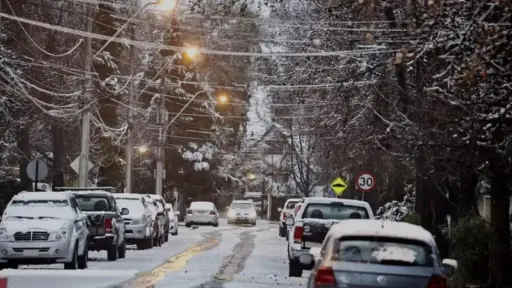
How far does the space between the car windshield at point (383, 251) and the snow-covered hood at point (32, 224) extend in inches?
528

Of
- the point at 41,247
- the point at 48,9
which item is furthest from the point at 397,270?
the point at 48,9

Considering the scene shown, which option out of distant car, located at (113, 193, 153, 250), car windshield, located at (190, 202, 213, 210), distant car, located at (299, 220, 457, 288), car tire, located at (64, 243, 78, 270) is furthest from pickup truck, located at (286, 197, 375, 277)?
car windshield, located at (190, 202, 213, 210)

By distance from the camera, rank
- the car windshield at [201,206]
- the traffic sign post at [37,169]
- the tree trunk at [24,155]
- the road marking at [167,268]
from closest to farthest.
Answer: the road marking at [167,268]
the traffic sign post at [37,169]
the tree trunk at [24,155]
the car windshield at [201,206]

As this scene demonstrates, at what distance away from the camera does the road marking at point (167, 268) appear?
2153 centimetres

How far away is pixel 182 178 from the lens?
78.4 meters

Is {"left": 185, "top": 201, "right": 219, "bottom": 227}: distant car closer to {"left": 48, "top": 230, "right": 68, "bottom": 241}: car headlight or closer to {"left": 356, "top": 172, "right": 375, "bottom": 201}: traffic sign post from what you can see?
{"left": 356, "top": 172, "right": 375, "bottom": 201}: traffic sign post

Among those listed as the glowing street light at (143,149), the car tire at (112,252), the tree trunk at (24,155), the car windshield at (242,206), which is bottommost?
the car tire at (112,252)

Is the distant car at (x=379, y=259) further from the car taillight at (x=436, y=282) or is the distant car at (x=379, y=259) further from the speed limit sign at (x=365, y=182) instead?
the speed limit sign at (x=365, y=182)

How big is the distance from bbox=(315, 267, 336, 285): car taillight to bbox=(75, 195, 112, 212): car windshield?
1909cm

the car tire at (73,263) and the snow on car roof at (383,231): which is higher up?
the snow on car roof at (383,231)

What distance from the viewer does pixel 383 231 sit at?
12.9 meters

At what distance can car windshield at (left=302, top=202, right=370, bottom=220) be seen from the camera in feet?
80.1

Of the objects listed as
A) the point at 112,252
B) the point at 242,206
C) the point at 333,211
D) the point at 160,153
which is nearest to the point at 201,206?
the point at 160,153

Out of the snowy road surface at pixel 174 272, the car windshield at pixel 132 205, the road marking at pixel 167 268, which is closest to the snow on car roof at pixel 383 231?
the snowy road surface at pixel 174 272
